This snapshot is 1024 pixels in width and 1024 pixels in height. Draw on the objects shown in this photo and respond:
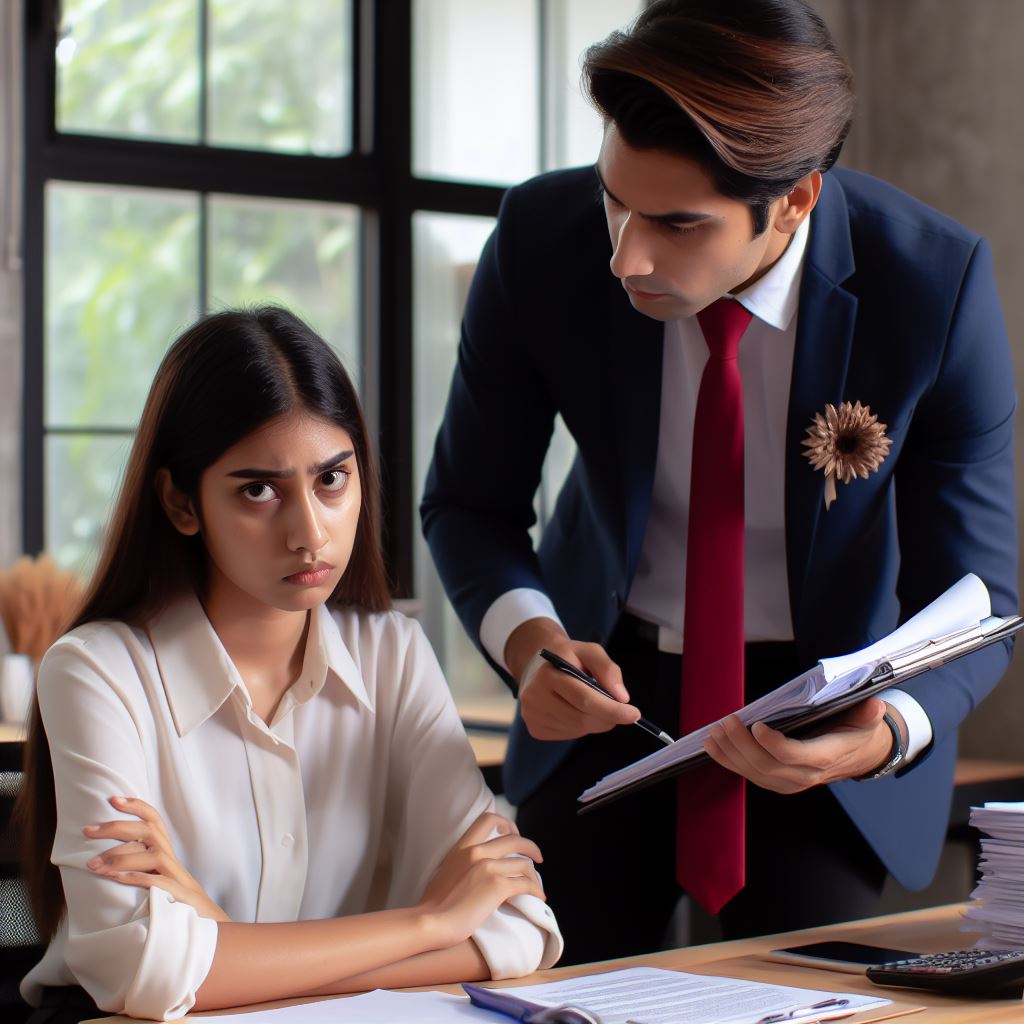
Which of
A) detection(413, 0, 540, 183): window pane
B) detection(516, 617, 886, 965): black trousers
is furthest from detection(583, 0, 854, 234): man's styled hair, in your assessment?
detection(413, 0, 540, 183): window pane

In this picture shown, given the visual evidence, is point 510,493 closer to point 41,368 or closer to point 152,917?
point 152,917

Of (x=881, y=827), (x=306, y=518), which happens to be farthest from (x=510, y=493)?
(x=881, y=827)

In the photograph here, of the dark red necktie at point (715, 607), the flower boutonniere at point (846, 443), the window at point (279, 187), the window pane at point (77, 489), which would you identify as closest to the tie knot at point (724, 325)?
the dark red necktie at point (715, 607)

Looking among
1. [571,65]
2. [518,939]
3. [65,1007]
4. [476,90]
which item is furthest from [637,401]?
[571,65]

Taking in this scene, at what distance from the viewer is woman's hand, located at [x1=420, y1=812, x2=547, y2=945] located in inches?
52.5

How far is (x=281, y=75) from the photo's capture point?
3803 mm

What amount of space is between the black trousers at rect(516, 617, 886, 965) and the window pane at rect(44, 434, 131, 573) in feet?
6.77

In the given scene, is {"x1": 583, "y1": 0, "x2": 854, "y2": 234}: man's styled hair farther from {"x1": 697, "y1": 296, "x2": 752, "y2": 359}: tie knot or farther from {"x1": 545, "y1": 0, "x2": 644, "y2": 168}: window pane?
{"x1": 545, "y1": 0, "x2": 644, "y2": 168}: window pane

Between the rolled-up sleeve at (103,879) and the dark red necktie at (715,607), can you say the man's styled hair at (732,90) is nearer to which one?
the dark red necktie at (715,607)

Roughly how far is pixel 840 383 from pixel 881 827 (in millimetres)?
465

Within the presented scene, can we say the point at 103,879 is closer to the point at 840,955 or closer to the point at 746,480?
the point at 840,955

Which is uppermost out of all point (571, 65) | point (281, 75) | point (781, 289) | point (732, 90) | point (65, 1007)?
point (571, 65)

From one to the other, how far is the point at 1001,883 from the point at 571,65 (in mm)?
3094

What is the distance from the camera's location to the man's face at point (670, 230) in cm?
134
